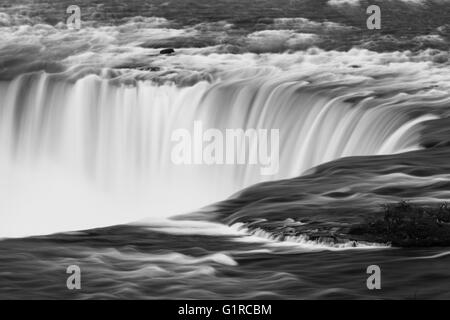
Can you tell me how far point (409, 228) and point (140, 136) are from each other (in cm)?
1529

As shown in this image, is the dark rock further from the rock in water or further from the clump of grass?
the clump of grass

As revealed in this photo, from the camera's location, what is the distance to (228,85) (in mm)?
31688

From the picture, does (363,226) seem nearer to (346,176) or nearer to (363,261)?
(363,261)

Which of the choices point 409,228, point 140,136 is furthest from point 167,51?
point 409,228

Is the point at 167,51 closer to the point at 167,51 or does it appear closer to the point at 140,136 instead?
the point at 167,51

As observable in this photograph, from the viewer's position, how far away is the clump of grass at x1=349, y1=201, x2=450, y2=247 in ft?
56.6

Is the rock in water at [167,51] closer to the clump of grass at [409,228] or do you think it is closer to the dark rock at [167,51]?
the dark rock at [167,51]

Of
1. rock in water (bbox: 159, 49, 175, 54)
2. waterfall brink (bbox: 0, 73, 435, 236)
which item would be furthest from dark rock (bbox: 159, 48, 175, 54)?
waterfall brink (bbox: 0, 73, 435, 236)

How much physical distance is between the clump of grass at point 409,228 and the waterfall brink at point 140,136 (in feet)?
24.9

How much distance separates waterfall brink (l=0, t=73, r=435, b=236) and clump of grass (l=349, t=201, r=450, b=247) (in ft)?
24.9

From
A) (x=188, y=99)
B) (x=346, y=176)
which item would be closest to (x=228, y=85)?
(x=188, y=99)

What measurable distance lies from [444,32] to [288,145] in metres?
9.88

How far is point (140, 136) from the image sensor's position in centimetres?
3195

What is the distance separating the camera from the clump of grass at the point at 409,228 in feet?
56.6
